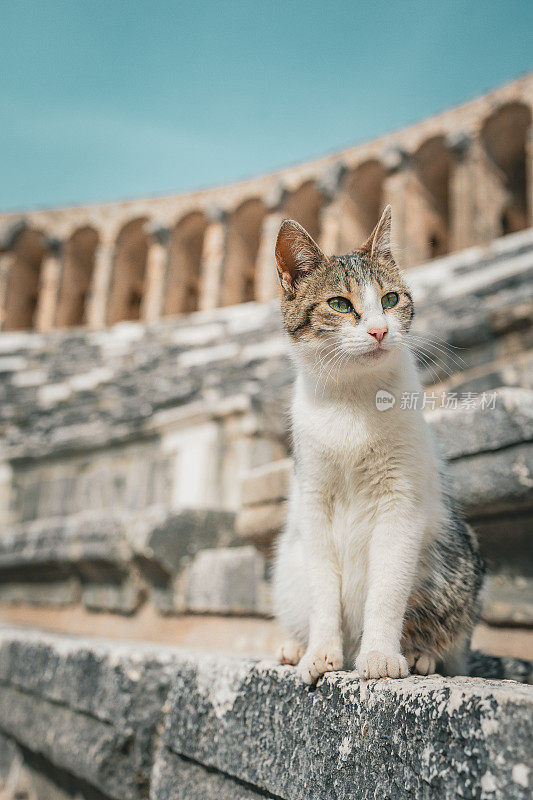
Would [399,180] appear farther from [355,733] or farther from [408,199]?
[355,733]

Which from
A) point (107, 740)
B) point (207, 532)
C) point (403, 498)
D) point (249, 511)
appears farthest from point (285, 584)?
point (207, 532)

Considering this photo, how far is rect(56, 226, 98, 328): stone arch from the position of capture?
25672 mm

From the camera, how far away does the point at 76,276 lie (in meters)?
26.9

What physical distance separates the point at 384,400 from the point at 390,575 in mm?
356

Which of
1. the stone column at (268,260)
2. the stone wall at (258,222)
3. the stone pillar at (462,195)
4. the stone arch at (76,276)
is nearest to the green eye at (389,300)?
the stone wall at (258,222)

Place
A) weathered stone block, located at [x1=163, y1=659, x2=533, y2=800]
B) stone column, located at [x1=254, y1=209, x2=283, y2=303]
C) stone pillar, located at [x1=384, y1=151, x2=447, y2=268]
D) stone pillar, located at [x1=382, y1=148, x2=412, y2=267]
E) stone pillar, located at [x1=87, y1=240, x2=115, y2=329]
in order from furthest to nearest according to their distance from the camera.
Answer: stone pillar, located at [x1=87, y1=240, x2=115, y2=329], stone column, located at [x1=254, y1=209, x2=283, y2=303], stone pillar, located at [x1=382, y1=148, x2=412, y2=267], stone pillar, located at [x1=384, y1=151, x2=447, y2=268], weathered stone block, located at [x1=163, y1=659, x2=533, y2=800]

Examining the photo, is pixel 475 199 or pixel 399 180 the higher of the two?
pixel 399 180

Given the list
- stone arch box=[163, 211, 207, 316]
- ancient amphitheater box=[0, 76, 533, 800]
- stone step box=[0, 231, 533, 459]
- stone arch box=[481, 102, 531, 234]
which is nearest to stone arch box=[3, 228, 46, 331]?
stone arch box=[163, 211, 207, 316]

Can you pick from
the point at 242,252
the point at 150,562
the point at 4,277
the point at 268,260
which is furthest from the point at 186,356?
the point at 4,277

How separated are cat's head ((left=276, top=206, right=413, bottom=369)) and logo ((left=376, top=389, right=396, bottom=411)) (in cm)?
6

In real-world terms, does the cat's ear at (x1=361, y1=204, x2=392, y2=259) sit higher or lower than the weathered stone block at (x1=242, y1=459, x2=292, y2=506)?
higher

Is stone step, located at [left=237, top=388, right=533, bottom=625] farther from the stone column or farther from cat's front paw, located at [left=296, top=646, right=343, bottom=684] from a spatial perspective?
the stone column

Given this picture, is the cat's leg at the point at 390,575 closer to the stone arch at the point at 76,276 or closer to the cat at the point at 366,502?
the cat at the point at 366,502

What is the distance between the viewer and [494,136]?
62.7ft
